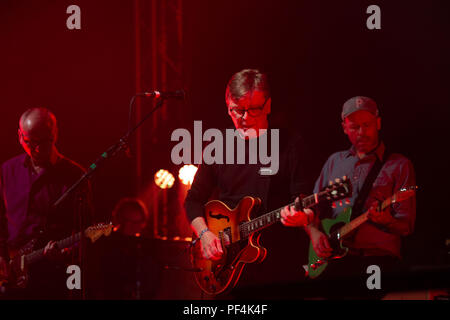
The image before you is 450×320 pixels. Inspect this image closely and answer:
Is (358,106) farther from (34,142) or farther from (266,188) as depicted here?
(34,142)

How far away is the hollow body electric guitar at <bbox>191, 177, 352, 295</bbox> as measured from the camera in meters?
3.45

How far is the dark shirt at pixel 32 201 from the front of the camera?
4.31m

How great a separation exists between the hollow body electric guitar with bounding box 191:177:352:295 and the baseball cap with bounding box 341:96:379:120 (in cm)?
125

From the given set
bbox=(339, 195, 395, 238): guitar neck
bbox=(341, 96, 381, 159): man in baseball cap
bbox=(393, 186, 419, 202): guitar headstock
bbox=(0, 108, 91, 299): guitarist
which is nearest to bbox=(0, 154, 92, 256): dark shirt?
bbox=(0, 108, 91, 299): guitarist

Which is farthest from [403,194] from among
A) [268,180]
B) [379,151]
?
[268,180]

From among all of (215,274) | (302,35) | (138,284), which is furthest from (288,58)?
(138,284)

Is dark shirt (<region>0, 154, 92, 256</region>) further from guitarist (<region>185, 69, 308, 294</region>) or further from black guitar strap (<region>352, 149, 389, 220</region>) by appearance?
black guitar strap (<region>352, 149, 389, 220</region>)

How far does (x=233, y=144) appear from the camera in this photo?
12.6 feet

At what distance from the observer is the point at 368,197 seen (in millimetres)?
4039

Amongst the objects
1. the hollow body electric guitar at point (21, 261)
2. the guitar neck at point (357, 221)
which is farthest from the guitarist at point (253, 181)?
the hollow body electric guitar at point (21, 261)

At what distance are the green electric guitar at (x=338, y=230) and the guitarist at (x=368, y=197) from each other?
39 mm

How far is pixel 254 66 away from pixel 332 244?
222cm
